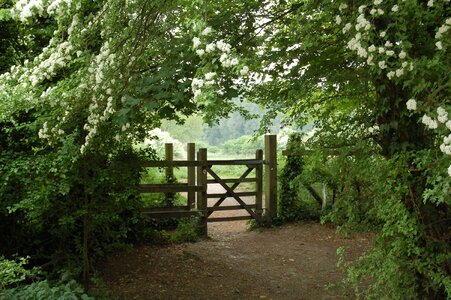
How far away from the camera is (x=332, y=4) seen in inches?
147

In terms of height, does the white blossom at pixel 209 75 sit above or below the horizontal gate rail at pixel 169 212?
above

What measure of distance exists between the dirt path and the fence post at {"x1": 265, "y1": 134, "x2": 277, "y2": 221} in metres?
0.66

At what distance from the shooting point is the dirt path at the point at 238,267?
593cm

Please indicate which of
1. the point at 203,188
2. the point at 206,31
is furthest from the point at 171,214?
the point at 206,31

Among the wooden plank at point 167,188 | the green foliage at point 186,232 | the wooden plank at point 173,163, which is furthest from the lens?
the wooden plank at point 167,188

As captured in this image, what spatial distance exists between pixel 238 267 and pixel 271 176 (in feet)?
9.74

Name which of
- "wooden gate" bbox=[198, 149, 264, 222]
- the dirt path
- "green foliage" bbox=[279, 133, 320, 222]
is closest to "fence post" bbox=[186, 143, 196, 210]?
"wooden gate" bbox=[198, 149, 264, 222]

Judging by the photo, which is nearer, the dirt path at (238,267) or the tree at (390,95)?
the tree at (390,95)

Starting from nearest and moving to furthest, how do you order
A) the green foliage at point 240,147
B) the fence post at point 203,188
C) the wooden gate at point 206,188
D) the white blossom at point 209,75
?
the white blossom at point 209,75, the wooden gate at point 206,188, the fence post at point 203,188, the green foliage at point 240,147

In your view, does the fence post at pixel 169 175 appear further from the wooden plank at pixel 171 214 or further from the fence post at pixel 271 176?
the fence post at pixel 271 176

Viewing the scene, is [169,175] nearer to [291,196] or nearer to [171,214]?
[171,214]

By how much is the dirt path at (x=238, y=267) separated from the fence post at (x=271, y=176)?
66cm

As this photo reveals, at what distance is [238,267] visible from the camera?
7.01 metres

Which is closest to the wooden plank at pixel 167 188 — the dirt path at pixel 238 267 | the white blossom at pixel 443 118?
the dirt path at pixel 238 267
